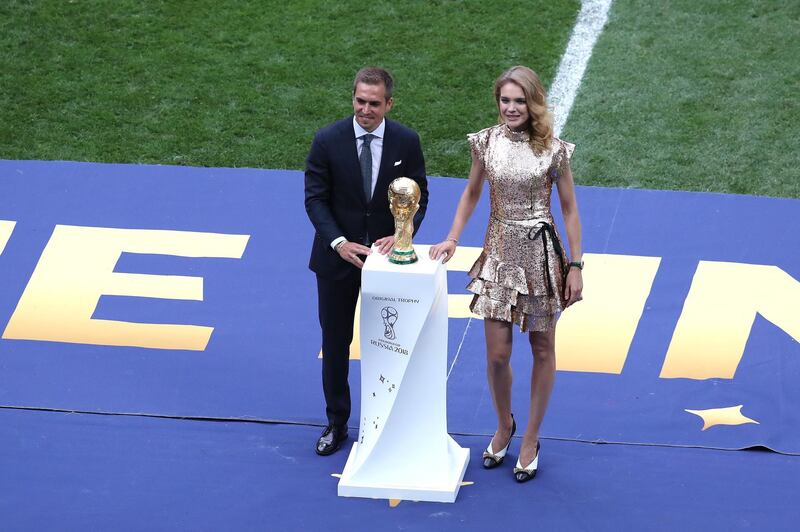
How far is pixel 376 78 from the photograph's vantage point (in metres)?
5.30

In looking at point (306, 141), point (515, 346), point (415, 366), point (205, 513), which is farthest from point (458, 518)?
point (306, 141)

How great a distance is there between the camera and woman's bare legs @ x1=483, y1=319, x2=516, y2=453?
552 cm

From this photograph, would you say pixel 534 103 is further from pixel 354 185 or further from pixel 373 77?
pixel 354 185

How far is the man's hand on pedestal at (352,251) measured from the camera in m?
5.41

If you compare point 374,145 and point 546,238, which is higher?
point 374,145

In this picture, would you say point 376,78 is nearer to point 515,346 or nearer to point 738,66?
point 515,346

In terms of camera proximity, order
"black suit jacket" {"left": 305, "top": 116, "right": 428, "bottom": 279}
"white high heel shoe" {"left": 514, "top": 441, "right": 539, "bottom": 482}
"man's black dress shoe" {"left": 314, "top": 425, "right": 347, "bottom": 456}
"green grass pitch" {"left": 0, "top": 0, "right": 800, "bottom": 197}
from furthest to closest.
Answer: "green grass pitch" {"left": 0, "top": 0, "right": 800, "bottom": 197}, "man's black dress shoe" {"left": 314, "top": 425, "right": 347, "bottom": 456}, "white high heel shoe" {"left": 514, "top": 441, "right": 539, "bottom": 482}, "black suit jacket" {"left": 305, "top": 116, "right": 428, "bottom": 279}

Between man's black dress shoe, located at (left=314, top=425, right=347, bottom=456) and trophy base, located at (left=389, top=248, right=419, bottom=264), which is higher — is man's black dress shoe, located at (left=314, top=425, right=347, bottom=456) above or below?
below

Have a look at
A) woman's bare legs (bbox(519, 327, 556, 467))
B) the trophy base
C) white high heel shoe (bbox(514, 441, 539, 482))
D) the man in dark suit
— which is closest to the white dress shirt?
the man in dark suit

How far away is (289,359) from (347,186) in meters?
1.39

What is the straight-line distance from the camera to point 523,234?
542 centimetres

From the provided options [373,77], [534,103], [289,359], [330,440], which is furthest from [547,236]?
[289,359]

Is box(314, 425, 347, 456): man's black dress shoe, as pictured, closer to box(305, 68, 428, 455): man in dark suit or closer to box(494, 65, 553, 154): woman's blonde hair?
box(305, 68, 428, 455): man in dark suit

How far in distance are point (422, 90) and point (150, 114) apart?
2010 millimetres
